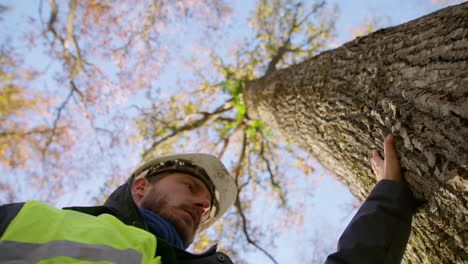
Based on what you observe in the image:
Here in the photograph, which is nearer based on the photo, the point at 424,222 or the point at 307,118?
the point at 424,222

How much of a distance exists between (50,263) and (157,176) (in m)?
1.31

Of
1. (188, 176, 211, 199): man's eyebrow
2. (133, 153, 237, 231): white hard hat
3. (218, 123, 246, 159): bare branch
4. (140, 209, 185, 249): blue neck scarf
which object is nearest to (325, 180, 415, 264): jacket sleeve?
(140, 209, 185, 249): blue neck scarf

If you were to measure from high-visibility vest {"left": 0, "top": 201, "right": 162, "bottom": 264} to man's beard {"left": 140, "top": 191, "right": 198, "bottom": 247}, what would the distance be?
58 centimetres

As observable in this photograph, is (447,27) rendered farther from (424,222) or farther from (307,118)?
(307,118)

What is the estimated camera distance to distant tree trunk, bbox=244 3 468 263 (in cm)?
117

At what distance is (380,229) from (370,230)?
47 mm

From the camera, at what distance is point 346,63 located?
225 cm

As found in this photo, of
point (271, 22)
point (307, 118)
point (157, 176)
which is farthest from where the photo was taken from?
point (271, 22)

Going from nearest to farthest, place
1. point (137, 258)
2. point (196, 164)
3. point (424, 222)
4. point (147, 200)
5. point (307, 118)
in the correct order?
1. point (137, 258)
2. point (424, 222)
3. point (147, 200)
4. point (196, 164)
5. point (307, 118)

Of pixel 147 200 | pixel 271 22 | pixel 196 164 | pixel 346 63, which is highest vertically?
pixel 271 22

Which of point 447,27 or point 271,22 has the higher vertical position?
point 271,22

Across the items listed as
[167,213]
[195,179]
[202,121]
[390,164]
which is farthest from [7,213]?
[202,121]

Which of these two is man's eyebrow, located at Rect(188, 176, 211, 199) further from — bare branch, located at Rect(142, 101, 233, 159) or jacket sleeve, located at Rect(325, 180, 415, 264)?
bare branch, located at Rect(142, 101, 233, 159)

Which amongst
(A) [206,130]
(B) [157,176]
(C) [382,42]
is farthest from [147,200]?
(A) [206,130]
